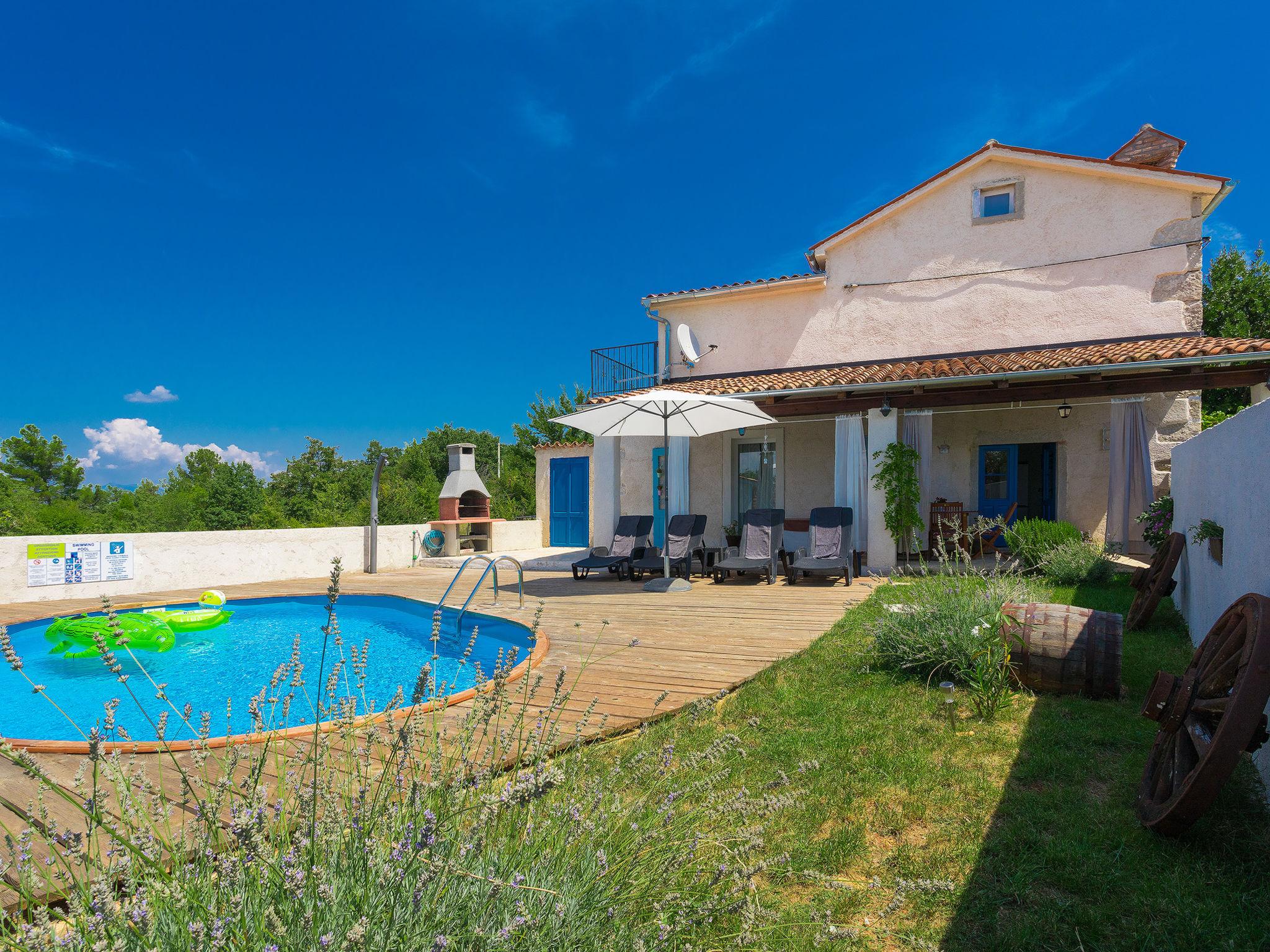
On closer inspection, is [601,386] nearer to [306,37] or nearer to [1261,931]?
[1261,931]

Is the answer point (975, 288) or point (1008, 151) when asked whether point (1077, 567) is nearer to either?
point (975, 288)

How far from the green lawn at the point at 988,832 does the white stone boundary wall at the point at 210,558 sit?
332 inches

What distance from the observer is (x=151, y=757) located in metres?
3.14

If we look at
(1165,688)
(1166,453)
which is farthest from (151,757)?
(1166,453)

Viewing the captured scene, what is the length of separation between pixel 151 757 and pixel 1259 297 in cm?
2661

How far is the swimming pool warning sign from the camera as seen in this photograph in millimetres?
8898

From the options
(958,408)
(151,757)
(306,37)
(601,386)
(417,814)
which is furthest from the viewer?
(306,37)

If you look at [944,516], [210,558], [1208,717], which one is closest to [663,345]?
[944,516]

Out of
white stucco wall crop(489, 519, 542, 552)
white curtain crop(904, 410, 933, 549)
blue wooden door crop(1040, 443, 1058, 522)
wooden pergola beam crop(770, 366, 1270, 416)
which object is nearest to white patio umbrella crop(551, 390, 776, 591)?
wooden pergola beam crop(770, 366, 1270, 416)

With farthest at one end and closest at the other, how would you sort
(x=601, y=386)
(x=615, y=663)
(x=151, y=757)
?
(x=601, y=386) → (x=615, y=663) → (x=151, y=757)

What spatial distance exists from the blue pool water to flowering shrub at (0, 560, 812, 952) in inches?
118

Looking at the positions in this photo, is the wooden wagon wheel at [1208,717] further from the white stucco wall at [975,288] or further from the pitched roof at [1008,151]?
the pitched roof at [1008,151]

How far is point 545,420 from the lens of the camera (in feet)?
92.3

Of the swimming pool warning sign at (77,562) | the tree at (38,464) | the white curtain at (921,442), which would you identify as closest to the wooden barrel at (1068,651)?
the white curtain at (921,442)
